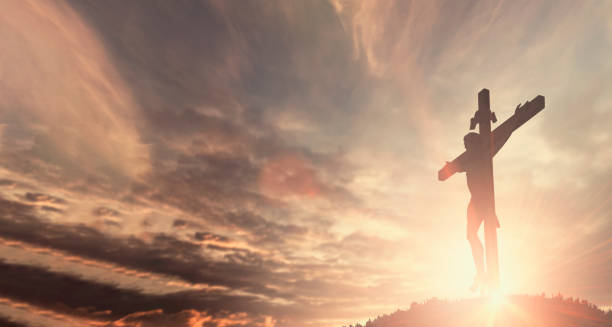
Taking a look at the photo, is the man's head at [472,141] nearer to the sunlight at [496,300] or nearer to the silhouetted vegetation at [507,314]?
the sunlight at [496,300]

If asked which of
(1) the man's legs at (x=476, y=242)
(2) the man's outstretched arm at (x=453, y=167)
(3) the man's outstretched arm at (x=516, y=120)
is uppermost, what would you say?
(3) the man's outstretched arm at (x=516, y=120)

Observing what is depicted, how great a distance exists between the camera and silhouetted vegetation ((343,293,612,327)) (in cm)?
1226

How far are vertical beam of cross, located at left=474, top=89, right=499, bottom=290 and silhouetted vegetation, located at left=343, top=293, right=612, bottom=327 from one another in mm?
947

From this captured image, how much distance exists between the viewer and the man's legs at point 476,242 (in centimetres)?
1412

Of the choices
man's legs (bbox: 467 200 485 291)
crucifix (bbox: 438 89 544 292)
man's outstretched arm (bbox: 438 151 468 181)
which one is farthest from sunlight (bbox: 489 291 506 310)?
man's outstretched arm (bbox: 438 151 468 181)

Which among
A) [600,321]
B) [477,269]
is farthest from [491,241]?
[600,321]

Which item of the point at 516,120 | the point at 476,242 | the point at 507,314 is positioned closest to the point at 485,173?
the point at 516,120

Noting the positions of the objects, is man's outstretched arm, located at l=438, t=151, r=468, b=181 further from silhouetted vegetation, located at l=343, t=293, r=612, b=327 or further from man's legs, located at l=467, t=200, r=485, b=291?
silhouetted vegetation, located at l=343, t=293, r=612, b=327

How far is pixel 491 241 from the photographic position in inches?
545

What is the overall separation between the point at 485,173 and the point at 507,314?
Answer: 4.39 meters

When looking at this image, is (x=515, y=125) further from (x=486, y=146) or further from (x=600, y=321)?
(x=600, y=321)

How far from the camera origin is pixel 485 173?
14.4 meters

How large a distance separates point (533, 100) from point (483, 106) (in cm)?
154

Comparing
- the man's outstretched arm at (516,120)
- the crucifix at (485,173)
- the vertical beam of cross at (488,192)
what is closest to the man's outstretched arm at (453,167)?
the crucifix at (485,173)
